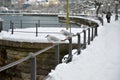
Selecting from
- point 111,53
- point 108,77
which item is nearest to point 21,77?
point 111,53

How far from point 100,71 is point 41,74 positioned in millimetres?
9301

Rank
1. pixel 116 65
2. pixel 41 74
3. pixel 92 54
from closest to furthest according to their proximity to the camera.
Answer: pixel 116 65 < pixel 92 54 < pixel 41 74

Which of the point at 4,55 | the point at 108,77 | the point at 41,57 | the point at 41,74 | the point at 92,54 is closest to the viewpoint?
the point at 108,77

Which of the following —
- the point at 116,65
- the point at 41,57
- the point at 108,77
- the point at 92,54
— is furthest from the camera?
the point at 41,57

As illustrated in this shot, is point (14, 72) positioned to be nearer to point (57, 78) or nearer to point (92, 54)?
point (92, 54)

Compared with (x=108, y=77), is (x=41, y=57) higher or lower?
lower

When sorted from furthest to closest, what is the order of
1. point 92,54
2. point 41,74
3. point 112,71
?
1. point 41,74
2. point 92,54
3. point 112,71

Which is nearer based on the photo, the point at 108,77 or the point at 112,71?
the point at 108,77

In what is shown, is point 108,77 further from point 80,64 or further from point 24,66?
point 24,66

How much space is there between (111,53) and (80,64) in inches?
124

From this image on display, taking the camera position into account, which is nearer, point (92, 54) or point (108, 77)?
point (108, 77)

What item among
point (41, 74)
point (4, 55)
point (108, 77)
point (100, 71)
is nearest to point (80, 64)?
point (100, 71)

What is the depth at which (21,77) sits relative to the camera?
67.2ft

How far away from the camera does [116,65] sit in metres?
11.1
